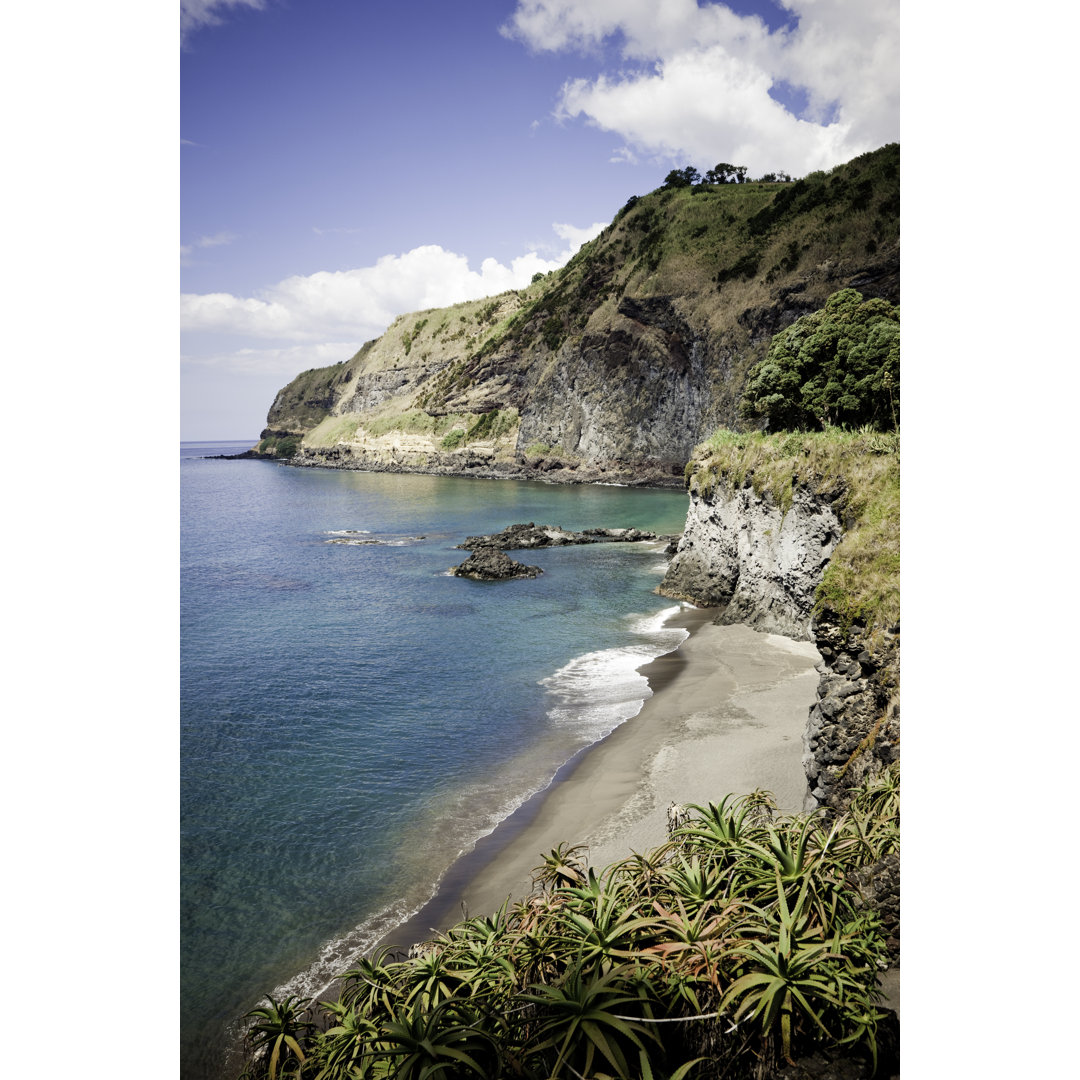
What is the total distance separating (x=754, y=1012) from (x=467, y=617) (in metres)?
20.9

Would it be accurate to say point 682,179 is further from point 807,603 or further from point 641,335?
point 807,603

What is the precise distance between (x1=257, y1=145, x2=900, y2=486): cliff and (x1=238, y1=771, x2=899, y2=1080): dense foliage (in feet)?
178

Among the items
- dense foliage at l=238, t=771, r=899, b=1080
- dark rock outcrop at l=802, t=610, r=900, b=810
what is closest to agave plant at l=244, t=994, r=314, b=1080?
dense foliage at l=238, t=771, r=899, b=1080

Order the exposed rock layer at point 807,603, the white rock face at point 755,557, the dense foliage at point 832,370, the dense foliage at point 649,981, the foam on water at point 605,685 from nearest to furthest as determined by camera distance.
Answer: the dense foliage at point 649,981
the exposed rock layer at point 807,603
the foam on water at point 605,685
the white rock face at point 755,557
the dense foliage at point 832,370

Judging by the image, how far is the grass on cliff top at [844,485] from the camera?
7.34m

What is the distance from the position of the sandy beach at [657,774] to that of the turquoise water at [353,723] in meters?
0.52

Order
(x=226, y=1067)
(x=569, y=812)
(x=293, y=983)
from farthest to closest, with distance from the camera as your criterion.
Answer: (x=569, y=812) → (x=293, y=983) → (x=226, y=1067)

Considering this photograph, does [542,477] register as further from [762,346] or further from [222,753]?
[222,753]

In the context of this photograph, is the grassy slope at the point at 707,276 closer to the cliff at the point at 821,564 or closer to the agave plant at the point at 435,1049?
the cliff at the point at 821,564

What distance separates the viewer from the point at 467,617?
78.1 ft

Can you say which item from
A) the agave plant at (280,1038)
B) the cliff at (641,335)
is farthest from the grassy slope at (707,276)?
the agave plant at (280,1038)
